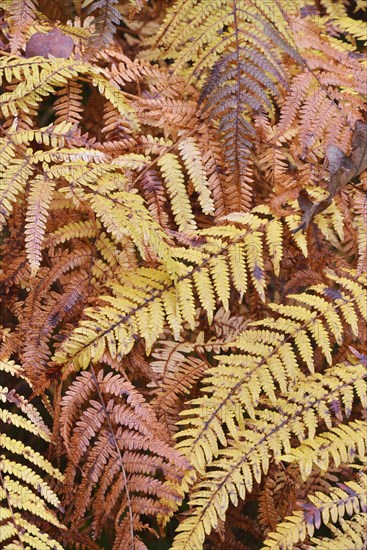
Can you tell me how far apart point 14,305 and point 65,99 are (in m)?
0.68

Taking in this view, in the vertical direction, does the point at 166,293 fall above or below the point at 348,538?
above

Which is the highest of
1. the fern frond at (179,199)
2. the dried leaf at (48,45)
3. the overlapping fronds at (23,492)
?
the dried leaf at (48,45)

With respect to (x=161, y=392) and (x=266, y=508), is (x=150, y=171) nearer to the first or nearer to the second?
(x=161, y=392)

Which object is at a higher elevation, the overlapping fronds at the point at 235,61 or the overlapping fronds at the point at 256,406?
the overlapping fronds at the point at 235,61

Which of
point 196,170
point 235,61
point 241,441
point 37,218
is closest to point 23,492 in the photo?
point 241,441

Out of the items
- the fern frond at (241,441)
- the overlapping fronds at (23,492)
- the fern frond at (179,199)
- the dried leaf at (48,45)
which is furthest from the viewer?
the dried leaf at (48,45)

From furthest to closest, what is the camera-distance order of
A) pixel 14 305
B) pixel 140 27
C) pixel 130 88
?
1. pixel 140 27
2. pixel 130 88
3. pixel 14 305

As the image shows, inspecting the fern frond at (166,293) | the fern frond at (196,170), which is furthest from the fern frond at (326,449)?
the fern frond at (196,170)

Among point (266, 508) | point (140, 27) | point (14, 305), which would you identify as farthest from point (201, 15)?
point (266, 508)

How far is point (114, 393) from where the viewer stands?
67.1 inches

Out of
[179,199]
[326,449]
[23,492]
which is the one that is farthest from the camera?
[179,199]

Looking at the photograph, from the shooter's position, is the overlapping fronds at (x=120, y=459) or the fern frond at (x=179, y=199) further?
the fern frond at (x=179, y=199)

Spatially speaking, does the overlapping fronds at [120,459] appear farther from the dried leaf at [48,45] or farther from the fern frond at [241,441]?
the dried leaf at [48,45]

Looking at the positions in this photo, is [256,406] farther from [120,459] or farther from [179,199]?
[179,199]
